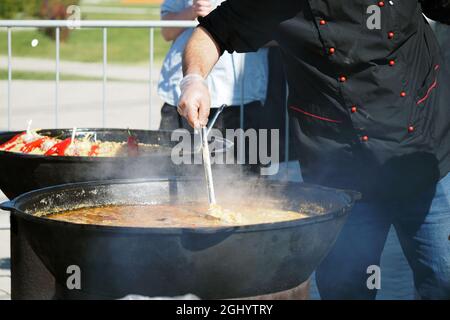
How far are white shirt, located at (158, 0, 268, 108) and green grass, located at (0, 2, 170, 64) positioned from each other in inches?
541

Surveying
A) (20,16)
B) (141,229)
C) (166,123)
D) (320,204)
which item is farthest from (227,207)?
(20,16)

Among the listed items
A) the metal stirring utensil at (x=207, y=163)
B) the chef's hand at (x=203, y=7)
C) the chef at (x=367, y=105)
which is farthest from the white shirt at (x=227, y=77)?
the metal stirring utensil at (x=207, y=163)

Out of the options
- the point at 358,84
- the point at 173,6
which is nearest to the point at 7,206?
the point at 358,84

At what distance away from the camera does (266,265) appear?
2369 mm

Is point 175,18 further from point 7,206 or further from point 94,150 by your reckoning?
point 7,206

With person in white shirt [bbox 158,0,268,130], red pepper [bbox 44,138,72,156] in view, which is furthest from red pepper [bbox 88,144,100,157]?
person in white shirt [bbox 158,0,268,130]

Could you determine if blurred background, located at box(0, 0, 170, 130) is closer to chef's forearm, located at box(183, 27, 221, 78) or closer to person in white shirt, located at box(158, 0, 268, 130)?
person in white shirt, located at box(158, 0, 268, 130)

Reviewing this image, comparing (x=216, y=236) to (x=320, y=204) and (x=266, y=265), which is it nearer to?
(x=266, y=265)

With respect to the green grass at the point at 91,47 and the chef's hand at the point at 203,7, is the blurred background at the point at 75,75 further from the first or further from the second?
the chef's hand at the point at 203,7

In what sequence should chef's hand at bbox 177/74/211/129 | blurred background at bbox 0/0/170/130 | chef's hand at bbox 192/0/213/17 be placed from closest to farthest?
chef's hand at bbox 177/74/211/129, chef's hand at bbox 192/0/213/17, blurred background at bbox 0/0/170/130

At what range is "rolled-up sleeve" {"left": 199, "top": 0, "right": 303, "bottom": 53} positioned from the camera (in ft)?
10.3

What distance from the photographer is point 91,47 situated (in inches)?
921

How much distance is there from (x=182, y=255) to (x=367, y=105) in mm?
1232

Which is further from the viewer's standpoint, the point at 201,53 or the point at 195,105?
the point at 201,53
